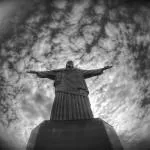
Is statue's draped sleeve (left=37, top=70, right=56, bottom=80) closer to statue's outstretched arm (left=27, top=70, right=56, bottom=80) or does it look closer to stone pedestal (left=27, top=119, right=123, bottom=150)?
statue's outstretched arm (left=27, top=70, right=56, bottom=80)

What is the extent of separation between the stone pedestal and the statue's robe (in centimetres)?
93

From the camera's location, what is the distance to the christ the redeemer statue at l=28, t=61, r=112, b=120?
225 inches

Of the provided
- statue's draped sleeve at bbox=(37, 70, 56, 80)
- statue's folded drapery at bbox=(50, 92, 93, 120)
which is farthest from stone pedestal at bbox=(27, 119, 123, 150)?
statue's draped sleeve at bbox=(37, 70, 56, 80)

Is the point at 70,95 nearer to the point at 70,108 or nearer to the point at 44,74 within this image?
the point at 70,108

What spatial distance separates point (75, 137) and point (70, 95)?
85.1 inches

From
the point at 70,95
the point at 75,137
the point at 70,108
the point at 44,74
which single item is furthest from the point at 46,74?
the point at 75,137

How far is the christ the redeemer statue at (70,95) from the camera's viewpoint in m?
5.72

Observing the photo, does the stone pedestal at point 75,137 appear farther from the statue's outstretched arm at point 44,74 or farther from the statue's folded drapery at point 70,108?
the statue's outstretched arm at point 44,74

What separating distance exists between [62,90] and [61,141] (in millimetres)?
2479

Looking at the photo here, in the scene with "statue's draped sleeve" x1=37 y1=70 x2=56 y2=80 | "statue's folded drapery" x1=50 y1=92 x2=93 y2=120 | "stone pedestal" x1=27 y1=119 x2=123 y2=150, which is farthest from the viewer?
"statue's draped sleeve" x1=37 y1=70 x2=56 y2=80

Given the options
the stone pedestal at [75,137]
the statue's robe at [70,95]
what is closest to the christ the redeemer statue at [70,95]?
the statue's robe at [70,95]

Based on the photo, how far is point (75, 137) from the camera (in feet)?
14.3

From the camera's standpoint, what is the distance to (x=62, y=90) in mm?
6473

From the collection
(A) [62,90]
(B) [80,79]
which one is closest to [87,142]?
(A) [62,90]
